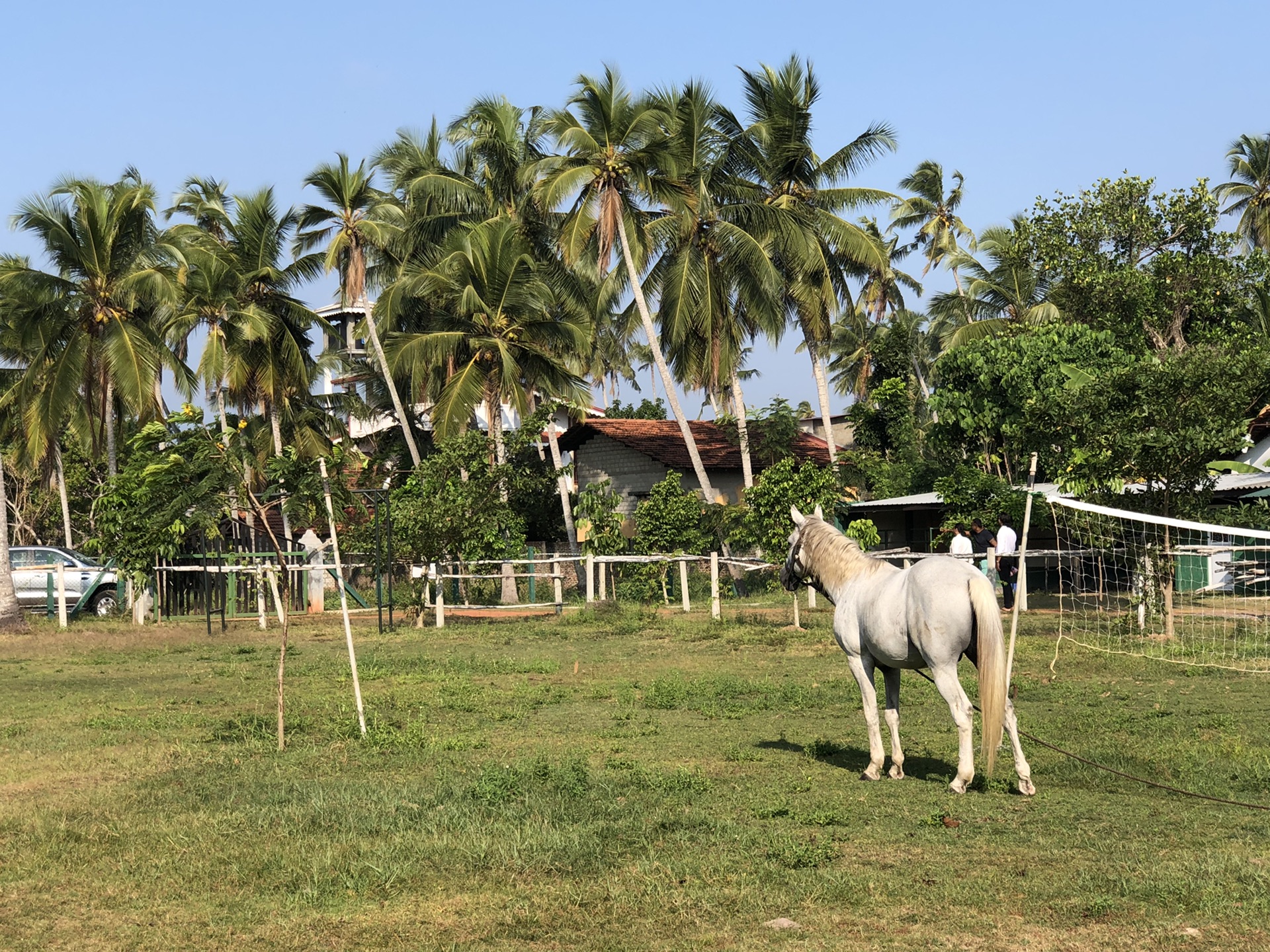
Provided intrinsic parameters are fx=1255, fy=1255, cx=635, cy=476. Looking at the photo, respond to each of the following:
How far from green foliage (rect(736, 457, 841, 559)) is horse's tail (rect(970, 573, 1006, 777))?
1462 cm

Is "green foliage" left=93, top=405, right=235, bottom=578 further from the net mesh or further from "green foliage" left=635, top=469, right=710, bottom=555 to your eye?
"green foliage" left=635, top=469, right=710, bottom=555

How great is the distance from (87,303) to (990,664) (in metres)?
29.8

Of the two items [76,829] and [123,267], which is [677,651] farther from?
[123,267]

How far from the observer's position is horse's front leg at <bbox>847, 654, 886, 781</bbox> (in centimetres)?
905

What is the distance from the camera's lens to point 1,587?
23.8 metres

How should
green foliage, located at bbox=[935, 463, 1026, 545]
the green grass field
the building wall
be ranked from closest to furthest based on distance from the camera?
the green grass field
green foliage, located at bbox=[935, 463, 1026, 545]
the building wall

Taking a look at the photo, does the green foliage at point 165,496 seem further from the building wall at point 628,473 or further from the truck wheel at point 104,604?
the building wall at point 628,473

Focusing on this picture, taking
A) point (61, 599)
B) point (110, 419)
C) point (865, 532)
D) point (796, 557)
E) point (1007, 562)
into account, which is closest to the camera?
point (796, 557)

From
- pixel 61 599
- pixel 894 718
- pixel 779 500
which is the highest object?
pixel 779 500

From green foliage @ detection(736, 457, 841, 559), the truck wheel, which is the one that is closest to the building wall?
green foliage @ detection(736, 457, 841, 559)

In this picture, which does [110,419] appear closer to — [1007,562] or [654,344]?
[654,344]

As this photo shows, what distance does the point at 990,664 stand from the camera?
835 cm

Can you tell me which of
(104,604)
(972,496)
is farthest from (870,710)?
(104,604)

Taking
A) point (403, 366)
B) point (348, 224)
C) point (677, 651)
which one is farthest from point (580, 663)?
point (348, 224)
